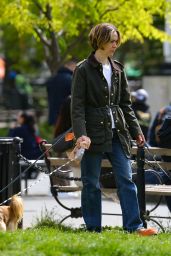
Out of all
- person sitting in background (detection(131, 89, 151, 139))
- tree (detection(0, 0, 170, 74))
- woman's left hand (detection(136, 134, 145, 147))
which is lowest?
person sitting in background (detection(131, 89, 151, 139))

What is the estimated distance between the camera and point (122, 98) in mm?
9039

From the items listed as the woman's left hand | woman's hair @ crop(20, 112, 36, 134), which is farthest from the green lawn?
woman's hair @ crop(20, 112, 36, 134)

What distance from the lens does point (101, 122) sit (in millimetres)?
8695

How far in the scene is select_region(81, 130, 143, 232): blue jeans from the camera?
879 centimetres

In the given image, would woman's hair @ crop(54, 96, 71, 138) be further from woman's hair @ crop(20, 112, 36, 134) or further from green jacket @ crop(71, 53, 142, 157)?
green jacket @ crop(71, 53, 142, 157)

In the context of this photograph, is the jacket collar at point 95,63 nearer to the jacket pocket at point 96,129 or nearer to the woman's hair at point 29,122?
the jacket pocket at point 96,129

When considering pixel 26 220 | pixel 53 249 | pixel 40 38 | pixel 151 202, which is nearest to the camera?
pixel 53 249

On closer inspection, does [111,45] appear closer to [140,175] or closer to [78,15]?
[140,175]

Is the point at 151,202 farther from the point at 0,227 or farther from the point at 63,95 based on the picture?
the point at 0,227

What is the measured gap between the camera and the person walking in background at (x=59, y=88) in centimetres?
1594

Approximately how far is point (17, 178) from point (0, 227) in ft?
4.28

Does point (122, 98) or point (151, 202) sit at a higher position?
point (122, 98)

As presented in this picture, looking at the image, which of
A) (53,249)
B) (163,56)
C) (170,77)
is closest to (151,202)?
(53,249)

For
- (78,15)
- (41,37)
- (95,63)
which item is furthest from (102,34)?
(41,37)
